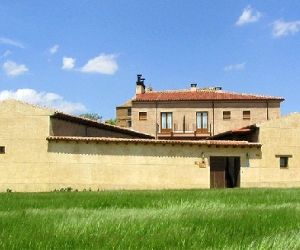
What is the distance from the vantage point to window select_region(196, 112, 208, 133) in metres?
55.1

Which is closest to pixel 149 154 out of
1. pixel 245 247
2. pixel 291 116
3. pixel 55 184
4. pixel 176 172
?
pixel 176 172

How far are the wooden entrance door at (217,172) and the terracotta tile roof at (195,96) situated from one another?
837 inches

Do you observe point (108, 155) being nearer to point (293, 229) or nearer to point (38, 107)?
point (38, 107)

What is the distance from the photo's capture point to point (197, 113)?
55.2 meters

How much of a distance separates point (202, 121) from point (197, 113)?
1018 millimetres

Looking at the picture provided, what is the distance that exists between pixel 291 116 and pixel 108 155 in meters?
12.3

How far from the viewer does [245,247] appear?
6.61m

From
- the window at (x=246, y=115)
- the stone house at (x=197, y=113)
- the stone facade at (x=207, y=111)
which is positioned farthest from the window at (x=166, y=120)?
the window at (x=246, y=115)

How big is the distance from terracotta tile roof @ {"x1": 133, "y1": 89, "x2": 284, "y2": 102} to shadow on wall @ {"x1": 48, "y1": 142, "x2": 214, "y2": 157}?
915 inches

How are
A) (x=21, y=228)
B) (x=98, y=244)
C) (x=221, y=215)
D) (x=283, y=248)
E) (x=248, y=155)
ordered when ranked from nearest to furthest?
(x=283, y=248), (x=98, y=244), (x=21, y=228), (x=221, y=215), (x=248, y=155)

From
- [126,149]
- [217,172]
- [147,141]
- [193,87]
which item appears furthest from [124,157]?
[193,87]

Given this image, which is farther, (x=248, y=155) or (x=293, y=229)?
(x=248, y=155)

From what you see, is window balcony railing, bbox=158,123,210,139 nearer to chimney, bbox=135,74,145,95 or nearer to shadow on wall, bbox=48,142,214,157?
chimney, bbox=135,74,145,95

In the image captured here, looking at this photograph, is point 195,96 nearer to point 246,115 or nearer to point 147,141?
point 246,115
